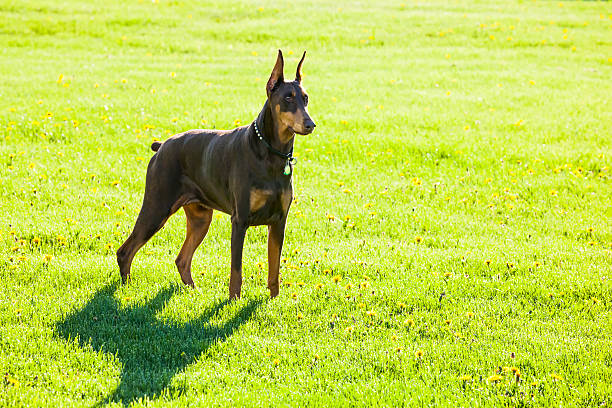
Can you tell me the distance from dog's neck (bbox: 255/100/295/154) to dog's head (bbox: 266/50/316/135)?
0.08 meters

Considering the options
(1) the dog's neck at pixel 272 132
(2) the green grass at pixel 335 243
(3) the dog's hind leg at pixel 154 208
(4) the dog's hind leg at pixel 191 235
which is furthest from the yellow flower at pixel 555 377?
(3) the dog's hind leg at pixel 154 208

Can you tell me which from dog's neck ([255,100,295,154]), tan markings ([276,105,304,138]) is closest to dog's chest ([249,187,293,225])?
dog's neck ([255,100,295,154])

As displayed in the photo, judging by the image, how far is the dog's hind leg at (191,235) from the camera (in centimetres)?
725

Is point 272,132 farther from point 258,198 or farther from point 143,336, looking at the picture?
point 143,336

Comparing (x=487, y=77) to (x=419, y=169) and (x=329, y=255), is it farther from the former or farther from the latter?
(x=329, y=255)

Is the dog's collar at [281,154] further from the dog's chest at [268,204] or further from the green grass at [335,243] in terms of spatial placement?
the green grass at [335,243]

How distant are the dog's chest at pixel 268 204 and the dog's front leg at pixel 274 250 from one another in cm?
10

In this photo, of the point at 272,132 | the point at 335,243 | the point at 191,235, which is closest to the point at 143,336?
the point at 191,235

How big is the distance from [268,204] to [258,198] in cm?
12

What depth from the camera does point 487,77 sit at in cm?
1795

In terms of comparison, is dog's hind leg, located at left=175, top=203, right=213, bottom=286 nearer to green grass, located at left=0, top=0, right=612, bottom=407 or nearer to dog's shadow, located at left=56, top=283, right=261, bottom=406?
green grass, located at left=0, top=0, right=612, bottom=407

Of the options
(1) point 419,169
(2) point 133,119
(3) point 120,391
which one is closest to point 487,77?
(1) point 419,169

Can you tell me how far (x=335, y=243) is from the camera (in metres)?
8.51

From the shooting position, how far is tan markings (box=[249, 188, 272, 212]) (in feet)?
21.3
